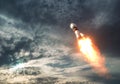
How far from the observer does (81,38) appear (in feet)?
384

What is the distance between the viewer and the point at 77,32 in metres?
112

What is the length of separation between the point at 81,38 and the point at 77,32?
6037 millimetres

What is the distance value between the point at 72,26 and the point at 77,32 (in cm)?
400

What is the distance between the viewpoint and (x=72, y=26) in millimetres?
111312

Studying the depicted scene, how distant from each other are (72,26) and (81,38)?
9.56m
